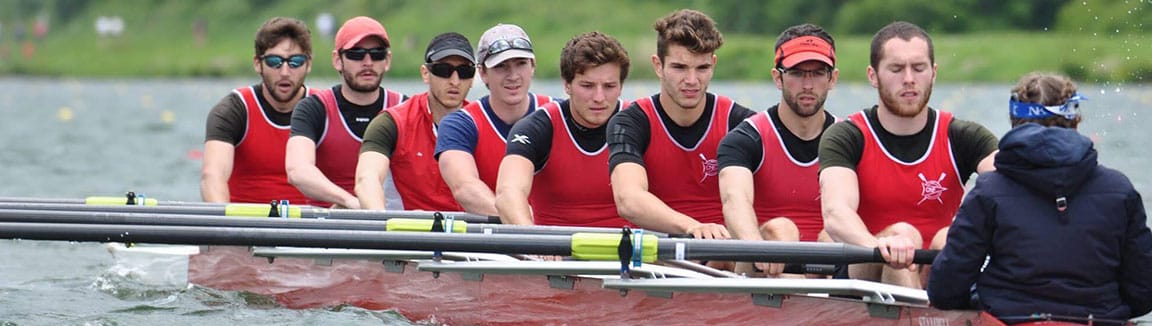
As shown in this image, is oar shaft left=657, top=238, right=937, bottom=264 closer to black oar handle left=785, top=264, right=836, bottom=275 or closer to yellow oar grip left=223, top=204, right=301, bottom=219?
black oar handle left=785, top=264, right=836, bottom=275

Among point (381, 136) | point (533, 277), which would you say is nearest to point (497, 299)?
point (533, 277)

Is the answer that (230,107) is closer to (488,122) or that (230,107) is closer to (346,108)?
(346,108)

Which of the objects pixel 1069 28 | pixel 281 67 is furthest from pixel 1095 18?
pixel 281 67

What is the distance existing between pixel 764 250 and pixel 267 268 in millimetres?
3642

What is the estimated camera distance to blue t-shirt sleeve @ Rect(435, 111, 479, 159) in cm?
826

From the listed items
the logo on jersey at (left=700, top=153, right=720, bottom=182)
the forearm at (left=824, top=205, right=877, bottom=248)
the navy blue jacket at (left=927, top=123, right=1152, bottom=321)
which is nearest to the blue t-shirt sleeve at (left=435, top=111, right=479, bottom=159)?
the logo on jersey at (left=700, top=153, right=720, bottom=182)

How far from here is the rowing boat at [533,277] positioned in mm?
6047

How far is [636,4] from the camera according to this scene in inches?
3157

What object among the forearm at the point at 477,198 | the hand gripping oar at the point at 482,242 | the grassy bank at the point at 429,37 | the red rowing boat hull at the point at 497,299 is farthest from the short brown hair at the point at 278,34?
the grassy bank at the point at 429,37

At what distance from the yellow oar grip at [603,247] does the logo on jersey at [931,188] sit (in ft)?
3.92

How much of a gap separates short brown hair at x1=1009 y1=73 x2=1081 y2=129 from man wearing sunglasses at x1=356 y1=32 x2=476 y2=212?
4.02m

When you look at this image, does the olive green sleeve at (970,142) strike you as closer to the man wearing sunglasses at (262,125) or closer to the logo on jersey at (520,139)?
the logo on jersey at (520,139)

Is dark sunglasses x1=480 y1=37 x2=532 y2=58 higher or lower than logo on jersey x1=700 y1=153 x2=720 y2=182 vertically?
higher

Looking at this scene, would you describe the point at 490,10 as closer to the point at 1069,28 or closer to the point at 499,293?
the point at 1069,28
